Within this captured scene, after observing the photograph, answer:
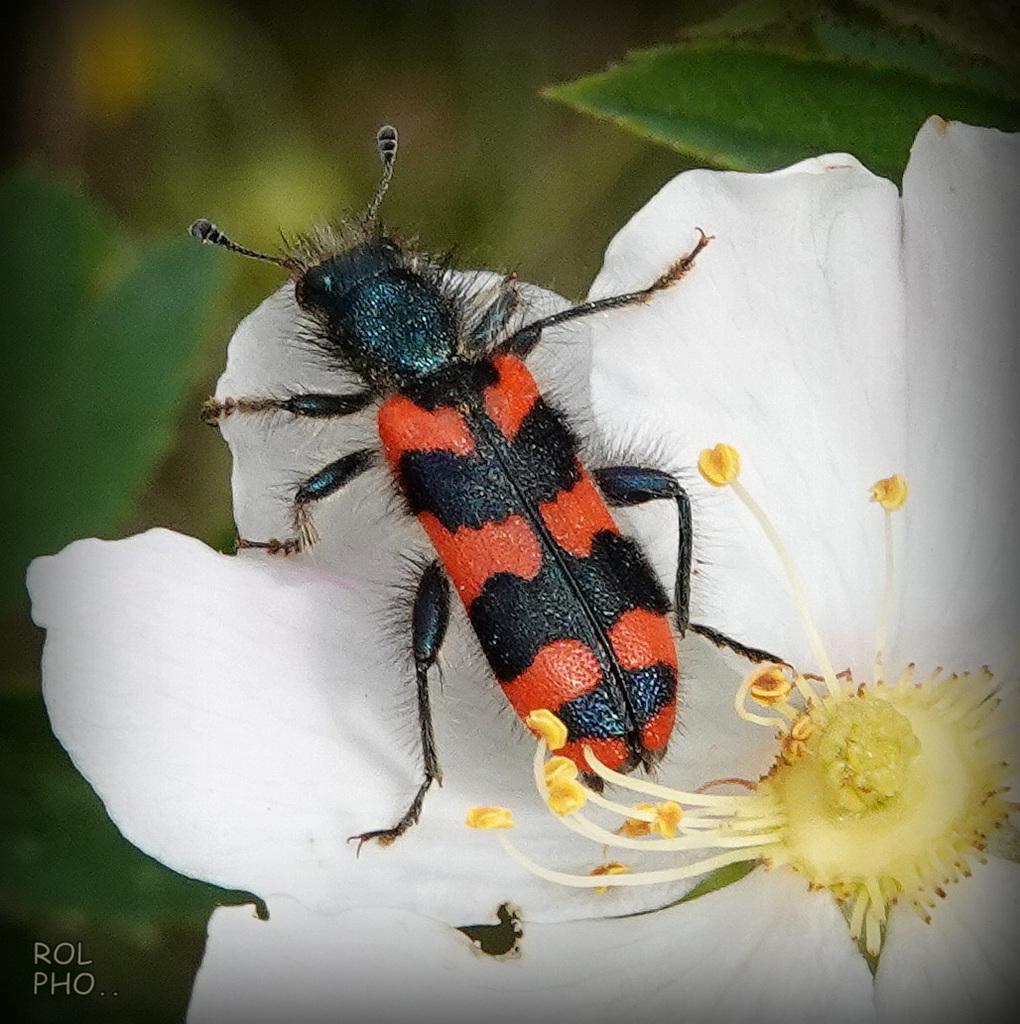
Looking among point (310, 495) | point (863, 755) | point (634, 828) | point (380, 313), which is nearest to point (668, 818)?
point (634, 828)

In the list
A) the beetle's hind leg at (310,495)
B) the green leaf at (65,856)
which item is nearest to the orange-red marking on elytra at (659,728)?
the beetle's hind leg at (310,495)

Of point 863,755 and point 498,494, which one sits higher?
point 498,494

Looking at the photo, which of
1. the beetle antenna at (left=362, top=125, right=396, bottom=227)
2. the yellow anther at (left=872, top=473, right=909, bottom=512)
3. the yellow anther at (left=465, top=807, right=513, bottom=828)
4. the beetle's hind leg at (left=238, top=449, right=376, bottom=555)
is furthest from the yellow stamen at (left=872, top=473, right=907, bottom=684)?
the beetle antenna at (left=362, top=125, right=396, bottom=227)

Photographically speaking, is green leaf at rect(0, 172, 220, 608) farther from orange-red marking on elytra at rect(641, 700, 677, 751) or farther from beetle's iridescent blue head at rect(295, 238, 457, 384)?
orange-red marking on elytra at rect(641, 700, 677, 751)

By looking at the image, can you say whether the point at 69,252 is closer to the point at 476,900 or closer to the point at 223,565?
the point at 223,565

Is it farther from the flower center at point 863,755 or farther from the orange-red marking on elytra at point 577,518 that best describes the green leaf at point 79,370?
the flower center at point 863,755

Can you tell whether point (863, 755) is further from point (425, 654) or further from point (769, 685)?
point (425, 654)

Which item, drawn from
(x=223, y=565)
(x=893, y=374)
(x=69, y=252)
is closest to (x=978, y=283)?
(x=893, y=374)
